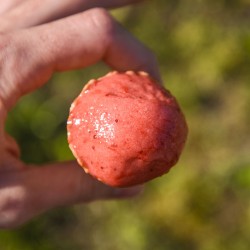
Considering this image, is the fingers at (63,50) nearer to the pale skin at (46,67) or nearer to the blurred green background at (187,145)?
the pale skin at (46,67)

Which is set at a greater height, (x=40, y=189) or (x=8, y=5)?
(x=8, y=5)

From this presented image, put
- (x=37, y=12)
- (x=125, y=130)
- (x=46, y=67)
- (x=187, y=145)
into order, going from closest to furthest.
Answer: (x=125, y=130)
(x=46, y=67)
(x=37, y=12)
(x=187, y=145)

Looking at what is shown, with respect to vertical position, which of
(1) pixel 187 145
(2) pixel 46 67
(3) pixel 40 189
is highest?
(2) pixel 46 67

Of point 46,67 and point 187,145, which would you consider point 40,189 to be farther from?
point 187,145

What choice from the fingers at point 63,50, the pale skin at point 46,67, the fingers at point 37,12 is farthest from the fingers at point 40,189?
the fingers at point 37,12

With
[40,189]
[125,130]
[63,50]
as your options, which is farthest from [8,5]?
[125,130]

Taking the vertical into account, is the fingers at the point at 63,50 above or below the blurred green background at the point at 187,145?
above

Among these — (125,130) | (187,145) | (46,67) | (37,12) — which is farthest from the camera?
(187,145)

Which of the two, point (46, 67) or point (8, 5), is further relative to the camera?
point (8, 5)
